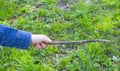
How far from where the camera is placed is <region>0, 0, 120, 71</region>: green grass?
3.61 metres

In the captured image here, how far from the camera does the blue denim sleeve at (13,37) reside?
2400 millimetres

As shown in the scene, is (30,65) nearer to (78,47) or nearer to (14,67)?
(14,67)

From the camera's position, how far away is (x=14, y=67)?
3.53m

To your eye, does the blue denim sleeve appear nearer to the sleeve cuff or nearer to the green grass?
the sleeve cuff

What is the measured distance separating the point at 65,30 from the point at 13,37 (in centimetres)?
193

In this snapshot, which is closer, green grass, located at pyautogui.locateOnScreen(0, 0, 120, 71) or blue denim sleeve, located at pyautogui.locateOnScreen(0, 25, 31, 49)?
blue denim sleeve, located at pyautogui.locateOnScreen(0, 25, 31, 49)

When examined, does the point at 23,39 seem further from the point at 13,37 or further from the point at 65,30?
the point at 65,30

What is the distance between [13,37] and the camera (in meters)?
2.41

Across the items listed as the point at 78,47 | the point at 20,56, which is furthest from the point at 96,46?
the point at 20,56

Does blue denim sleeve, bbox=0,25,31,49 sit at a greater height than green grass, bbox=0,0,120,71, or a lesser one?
greater

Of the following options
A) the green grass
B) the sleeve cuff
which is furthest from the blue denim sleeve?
the green grass

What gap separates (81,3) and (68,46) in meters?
1.05

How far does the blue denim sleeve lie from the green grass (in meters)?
1.07

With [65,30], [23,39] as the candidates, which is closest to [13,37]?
[23,39]
